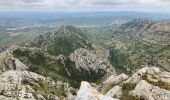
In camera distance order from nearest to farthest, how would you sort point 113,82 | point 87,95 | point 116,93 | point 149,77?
point 87,95 < point 116,93 < point 149,77 < point 113,82

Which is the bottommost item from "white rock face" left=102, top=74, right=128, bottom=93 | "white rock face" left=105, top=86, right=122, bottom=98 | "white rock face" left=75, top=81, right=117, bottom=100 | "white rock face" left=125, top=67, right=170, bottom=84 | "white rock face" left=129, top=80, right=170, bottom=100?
"white rock face" left=102, top=74, right=128, bottom=93

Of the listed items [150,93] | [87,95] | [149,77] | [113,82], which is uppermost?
[87,95]

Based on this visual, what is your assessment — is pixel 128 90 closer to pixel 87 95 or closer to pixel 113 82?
pixel 113 82

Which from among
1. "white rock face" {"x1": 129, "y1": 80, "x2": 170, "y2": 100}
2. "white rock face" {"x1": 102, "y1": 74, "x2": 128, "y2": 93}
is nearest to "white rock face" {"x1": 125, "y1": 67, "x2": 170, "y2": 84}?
"white rock face" {"x1": 102, "y1": 74, "x2": 128, "y2": 93}

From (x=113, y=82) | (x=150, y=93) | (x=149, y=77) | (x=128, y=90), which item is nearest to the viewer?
(x=150, y=93)

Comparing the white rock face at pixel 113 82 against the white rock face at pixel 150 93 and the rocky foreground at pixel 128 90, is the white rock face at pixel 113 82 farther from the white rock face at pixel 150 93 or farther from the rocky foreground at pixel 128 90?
the white rock face at pixel 150 93

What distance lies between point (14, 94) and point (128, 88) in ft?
267

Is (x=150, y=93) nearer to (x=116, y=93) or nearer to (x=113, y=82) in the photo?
(x=116, y=93)

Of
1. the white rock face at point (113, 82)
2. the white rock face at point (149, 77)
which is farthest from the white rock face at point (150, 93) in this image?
the white rock face at point (113, 82)

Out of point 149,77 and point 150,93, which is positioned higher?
point 150,93

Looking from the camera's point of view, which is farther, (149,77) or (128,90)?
(149,77)

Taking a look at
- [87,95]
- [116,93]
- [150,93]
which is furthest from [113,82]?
[87,95]

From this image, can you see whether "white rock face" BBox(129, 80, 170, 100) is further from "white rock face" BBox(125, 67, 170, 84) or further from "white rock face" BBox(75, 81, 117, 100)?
"white rock face" BBox(75, 81, 117, 100)

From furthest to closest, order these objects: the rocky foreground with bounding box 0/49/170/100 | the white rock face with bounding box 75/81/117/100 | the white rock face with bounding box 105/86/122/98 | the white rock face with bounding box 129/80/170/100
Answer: the white rock face with bounding box 105/86/122/98 → the white rock face with bounding box 129/80/170/100 → the rocky foreground with bounding box 0/49/170/100 → the white rock face with bounding box 75/81/117/100
